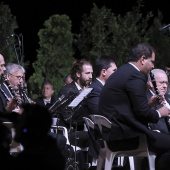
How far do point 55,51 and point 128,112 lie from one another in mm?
8081

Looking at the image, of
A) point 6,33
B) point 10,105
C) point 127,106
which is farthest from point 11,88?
point 6,33

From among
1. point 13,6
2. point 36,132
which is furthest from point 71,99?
point 13,6

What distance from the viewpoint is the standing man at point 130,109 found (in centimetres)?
600

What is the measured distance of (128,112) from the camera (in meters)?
6.04

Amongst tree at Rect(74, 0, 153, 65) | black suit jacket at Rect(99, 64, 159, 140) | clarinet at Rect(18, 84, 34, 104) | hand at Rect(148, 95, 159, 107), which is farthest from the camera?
tree at Rect(74, 0, 153, 65)

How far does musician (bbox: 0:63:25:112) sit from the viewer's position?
679 cm

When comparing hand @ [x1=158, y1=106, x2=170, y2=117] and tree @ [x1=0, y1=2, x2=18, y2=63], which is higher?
tree @ [x1=0, y1=2, x2=18, y2=63]

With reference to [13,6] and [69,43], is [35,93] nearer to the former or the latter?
[69,43]

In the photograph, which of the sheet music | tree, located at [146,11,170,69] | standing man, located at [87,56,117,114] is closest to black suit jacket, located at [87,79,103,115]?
standing man, located at [87,56,117,114]

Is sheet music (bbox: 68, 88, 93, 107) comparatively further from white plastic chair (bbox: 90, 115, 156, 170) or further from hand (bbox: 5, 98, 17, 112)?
hand (bbox: 5, 98, 17, 112)

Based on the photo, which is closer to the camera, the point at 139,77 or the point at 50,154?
the point at 50,154

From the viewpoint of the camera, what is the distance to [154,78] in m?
A: 7.13

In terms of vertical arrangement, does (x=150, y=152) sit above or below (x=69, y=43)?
below

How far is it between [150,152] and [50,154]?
11.7 feet
